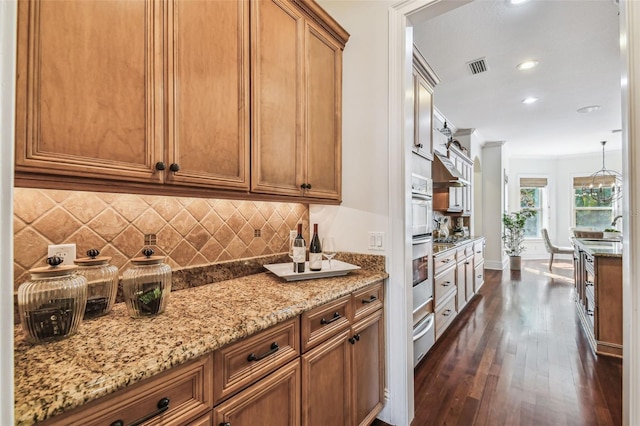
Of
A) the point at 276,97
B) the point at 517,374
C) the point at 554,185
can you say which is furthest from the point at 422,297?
the point at 554,185

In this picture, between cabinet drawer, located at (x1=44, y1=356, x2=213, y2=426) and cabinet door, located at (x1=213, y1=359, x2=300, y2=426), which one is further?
cabinet door, located at (x1=213, y1=359, x2=300, y2=426)

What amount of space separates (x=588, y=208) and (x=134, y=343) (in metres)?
10.6

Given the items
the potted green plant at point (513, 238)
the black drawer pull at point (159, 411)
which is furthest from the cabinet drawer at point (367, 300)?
the potted green plant at point (513, 238)

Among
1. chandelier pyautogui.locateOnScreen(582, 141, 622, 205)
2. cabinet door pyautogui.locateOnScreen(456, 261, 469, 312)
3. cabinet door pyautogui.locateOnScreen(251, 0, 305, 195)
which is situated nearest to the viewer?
cabinet door pyautogui.locateOnScreen(251, 0, 305, 195)

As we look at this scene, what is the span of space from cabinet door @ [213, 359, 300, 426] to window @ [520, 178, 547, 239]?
9349mm

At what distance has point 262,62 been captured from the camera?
1462 mm

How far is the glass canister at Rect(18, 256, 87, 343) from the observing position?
0.82 m

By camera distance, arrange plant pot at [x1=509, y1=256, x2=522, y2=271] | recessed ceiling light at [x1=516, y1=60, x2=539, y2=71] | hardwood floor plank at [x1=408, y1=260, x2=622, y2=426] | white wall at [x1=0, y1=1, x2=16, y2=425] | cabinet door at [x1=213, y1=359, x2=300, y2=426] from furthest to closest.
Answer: plant pot at [x1=509, y1=256, x2=522, y2=271] < recessed ceiling light at [x1=516, y1=60, x2=539, y2=71] < hardwood floor plank at [x1=408, y1=260, x2=622, y2=426] < cabinet door at [x1=213, y1=359, x2=300, y2=426] < white wall at [x1=0, y1=1, x2=16, y2=425]

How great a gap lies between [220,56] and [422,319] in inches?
93.2

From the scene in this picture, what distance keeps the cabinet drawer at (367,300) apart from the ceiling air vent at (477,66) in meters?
2.74

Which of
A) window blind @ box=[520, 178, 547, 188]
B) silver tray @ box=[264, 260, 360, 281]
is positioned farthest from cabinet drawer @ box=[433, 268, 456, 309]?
window blind @ box=[520, 178, 547, 188]

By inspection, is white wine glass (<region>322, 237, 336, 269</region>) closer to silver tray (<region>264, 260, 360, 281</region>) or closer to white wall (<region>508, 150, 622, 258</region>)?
silver tray (<region>264, 260, 360, 281</region>)

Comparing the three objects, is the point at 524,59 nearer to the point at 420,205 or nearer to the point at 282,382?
the point at 420,205

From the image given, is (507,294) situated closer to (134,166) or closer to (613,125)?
(613,125)
